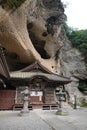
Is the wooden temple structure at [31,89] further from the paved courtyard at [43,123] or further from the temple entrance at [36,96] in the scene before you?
the paved courtyard at [43,123]

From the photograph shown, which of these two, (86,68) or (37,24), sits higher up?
(37,24)

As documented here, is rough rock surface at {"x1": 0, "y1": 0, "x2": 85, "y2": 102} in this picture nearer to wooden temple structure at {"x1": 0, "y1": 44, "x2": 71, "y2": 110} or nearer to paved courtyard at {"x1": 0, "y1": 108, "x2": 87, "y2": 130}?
wooden temple structure at {"x1": 0, "y1": 44, "x2": 71, "y2": 110}

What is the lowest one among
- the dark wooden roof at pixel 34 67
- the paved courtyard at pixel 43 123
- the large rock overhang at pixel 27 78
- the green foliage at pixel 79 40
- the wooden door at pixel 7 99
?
the paved courtyard at pixel 43 123

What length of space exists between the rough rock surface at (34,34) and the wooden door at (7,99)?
13.2ft

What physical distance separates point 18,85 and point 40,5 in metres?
9.32

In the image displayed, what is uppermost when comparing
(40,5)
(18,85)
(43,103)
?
(40,5)

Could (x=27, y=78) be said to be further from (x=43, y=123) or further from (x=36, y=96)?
(x=43, y=123)

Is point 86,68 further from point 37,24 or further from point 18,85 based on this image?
point 18,85

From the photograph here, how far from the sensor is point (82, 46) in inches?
1351

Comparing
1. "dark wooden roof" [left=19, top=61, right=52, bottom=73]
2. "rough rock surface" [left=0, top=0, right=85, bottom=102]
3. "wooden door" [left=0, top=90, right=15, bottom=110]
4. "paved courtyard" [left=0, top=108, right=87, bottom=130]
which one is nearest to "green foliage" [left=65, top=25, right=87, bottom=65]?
"rough rock surface" [left=0, top=0, right=85, bottom=102]

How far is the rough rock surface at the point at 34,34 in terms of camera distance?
55.0 feet

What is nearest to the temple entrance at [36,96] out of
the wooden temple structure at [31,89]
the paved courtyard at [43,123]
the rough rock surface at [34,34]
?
the wooden temple structure at [31,89]

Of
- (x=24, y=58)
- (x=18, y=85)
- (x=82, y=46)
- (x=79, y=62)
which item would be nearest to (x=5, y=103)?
Result: (x=18, y=85)

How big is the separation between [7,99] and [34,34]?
817cm
